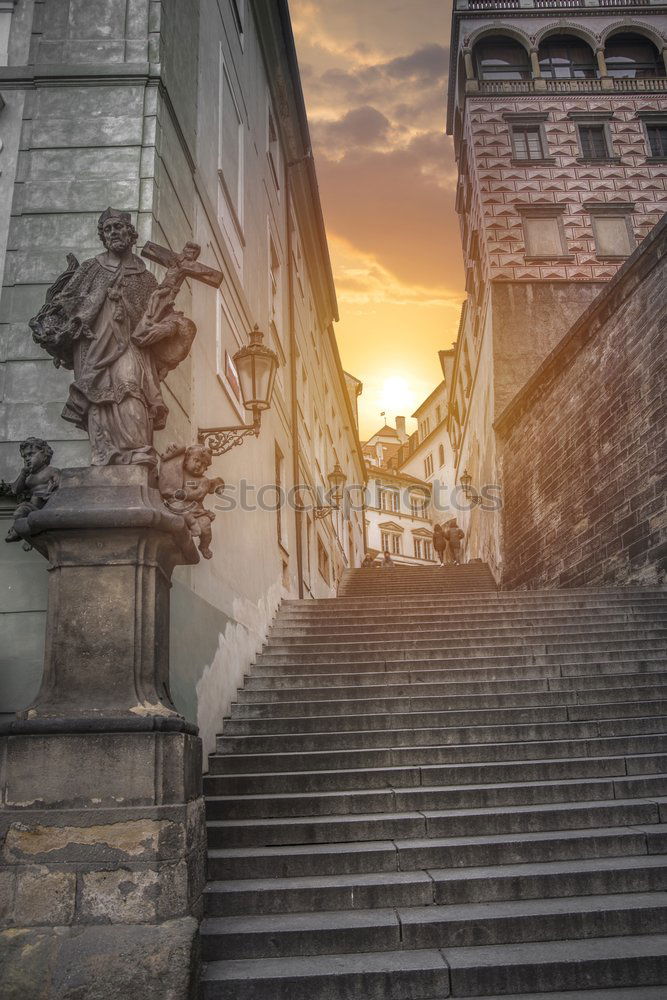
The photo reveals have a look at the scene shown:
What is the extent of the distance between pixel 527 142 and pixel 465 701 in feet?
71.9

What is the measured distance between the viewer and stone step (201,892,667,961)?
4.22 metres

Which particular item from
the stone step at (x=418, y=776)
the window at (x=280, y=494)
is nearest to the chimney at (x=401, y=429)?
the window at (x=280, y=494)

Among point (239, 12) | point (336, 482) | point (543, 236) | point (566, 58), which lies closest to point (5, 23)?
point (239, 12)

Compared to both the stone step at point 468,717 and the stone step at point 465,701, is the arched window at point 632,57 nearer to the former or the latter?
the stone step at point 465,701

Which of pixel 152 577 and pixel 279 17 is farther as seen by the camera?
pixel 279 17

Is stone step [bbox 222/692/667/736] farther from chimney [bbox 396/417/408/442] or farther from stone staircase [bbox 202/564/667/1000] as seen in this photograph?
chimney [bbox 396/417/408/442]

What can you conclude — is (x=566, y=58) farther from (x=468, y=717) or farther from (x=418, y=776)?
(x=418, y=776)

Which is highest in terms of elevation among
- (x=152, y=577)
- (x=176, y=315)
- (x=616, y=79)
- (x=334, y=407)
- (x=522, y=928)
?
(x=616, y=79)

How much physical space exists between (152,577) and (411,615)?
679cm

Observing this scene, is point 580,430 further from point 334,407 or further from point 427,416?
point 427,416

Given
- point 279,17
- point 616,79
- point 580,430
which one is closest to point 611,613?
point 580,430

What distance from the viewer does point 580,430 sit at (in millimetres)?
14594

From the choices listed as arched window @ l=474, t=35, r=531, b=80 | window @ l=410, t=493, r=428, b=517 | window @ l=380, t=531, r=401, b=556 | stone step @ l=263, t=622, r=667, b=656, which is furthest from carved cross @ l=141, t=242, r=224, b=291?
window @ l=410, t=493, r=428, b=517

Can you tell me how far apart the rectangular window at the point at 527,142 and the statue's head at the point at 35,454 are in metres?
23.0
